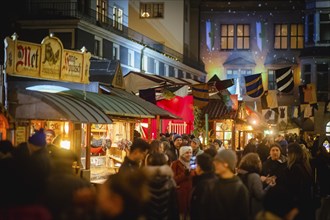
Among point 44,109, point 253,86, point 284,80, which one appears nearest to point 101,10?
point 253,86

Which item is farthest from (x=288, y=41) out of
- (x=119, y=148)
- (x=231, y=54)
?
(x=119, y=148)

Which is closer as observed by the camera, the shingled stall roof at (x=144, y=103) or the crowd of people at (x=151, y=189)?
the crowd of people at (x=151, y=189)

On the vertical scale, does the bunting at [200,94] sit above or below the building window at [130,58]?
below

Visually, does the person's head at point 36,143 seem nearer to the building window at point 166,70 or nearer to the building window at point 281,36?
the building window at point 166,70

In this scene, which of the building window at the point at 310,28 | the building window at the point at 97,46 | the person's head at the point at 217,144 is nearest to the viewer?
the person's head at the point at 217,144

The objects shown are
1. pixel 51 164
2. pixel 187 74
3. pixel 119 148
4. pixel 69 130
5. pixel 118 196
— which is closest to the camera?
pixel 118 196

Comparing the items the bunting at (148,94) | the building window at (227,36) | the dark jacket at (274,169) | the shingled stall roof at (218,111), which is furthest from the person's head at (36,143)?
the building window at (227,36)

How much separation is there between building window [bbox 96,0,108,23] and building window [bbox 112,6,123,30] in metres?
0.82

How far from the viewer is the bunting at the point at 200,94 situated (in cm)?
2267

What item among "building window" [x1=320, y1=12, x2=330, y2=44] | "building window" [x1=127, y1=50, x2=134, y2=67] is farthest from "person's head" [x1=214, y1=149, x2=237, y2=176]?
"building window" [x1=320, y1=12, x2=330, y2=44]

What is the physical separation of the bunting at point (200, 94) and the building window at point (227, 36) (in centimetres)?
3117

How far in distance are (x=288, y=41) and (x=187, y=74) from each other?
10.8 meters

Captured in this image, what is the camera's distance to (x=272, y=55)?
52906 millimetres

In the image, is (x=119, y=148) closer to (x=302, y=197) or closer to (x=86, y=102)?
(x=86, y=102)
